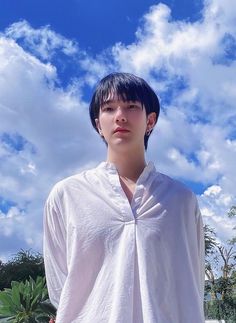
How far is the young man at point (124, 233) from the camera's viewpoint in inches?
67.7

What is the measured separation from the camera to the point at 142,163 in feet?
6.62

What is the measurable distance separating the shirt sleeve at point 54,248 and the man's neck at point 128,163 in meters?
0.24

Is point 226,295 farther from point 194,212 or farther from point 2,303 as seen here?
point 194,212

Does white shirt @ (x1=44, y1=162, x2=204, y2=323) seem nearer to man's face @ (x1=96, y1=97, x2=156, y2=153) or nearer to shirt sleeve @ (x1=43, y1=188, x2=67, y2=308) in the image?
shirt sleeve @ (x1=43, y1=188, x2=67, y2=308)

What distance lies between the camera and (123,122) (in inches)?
75.7

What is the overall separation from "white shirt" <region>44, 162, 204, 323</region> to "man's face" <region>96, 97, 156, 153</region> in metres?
0.11

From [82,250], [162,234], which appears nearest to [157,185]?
[162,234]

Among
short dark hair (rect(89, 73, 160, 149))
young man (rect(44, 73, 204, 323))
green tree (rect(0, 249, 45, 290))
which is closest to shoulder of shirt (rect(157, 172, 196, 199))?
young man (rect(44, 73, 204, 323))

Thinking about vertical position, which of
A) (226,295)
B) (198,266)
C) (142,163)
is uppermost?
(226,295)

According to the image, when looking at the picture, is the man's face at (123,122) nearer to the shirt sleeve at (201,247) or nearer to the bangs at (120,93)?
the bangs at (120,93)

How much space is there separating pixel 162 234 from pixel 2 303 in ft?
37.8

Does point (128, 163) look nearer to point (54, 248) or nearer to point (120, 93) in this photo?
point (120, 93)

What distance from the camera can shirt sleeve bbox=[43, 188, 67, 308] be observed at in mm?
1845

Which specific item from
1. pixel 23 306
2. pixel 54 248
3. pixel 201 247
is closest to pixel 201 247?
pixel 201 247
